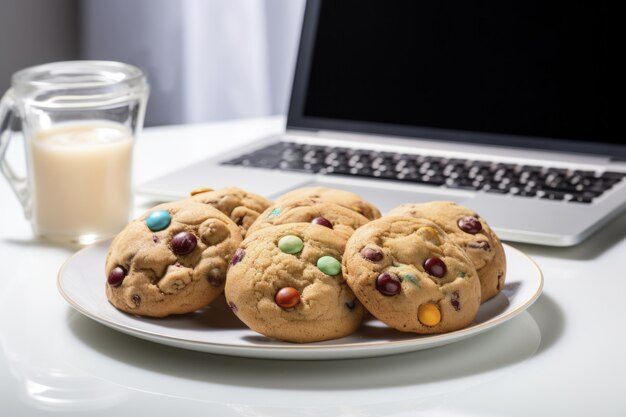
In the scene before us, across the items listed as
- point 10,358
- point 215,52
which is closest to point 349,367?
point 10,358

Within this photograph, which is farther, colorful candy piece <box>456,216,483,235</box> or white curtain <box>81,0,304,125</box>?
white curtain <box>81,0,304,125</box>

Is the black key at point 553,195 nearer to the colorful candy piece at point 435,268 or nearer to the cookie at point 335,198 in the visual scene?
the cookie at point 335,198

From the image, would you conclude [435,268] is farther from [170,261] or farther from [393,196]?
[393,196]

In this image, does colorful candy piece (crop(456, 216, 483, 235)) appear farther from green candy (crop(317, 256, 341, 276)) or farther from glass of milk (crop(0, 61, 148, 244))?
glass of milk (crop(0, 61, 148, 244))

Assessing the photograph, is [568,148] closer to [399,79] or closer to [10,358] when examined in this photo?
[399,79]

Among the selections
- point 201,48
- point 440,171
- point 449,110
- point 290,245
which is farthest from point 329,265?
point 201,48

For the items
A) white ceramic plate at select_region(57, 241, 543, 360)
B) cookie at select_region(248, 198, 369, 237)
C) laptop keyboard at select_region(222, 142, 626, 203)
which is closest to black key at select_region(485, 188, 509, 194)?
laptop keyboard at select_region(222, 142, 626, 203)
